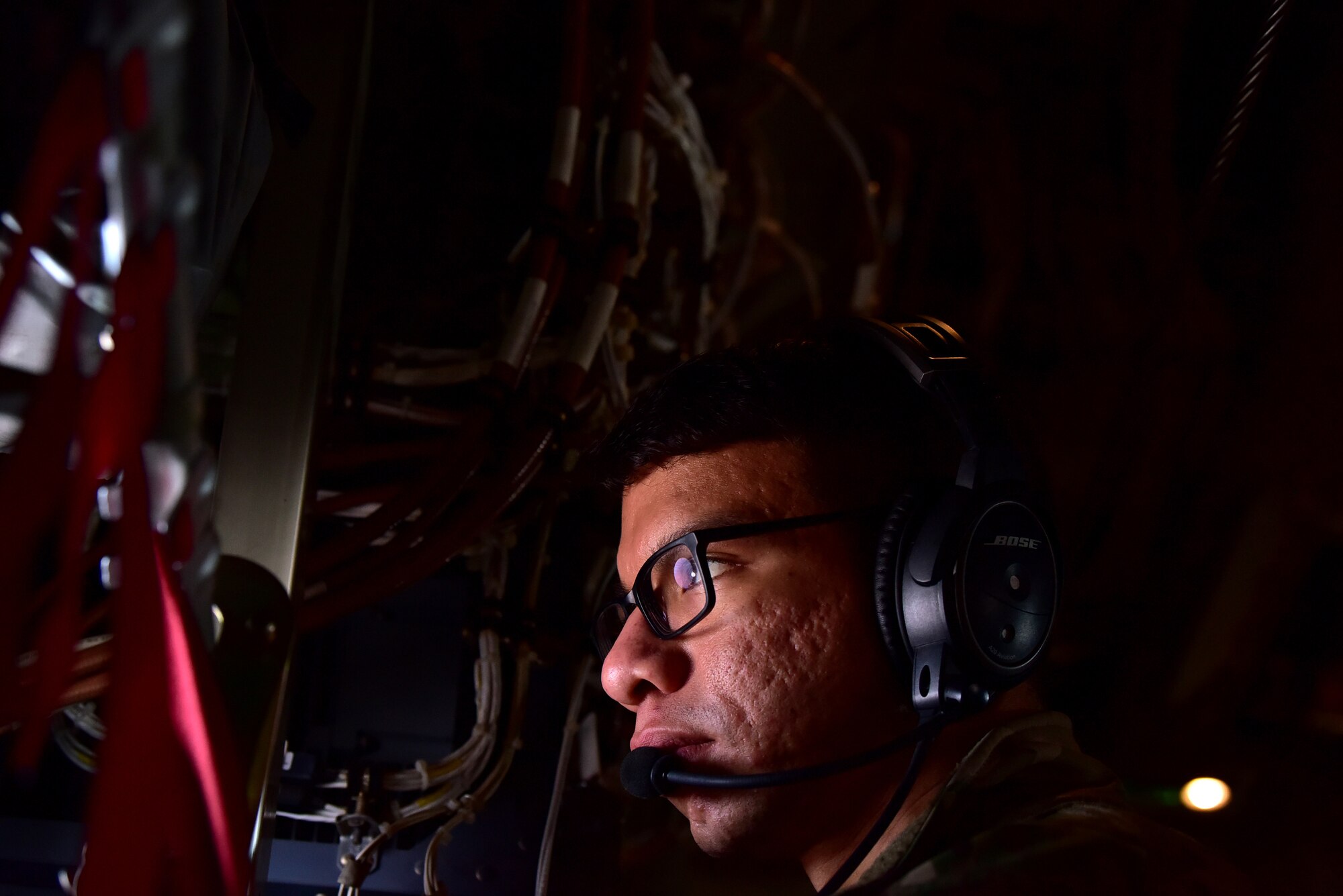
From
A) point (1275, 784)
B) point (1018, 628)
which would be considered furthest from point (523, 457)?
point (1275, 784)

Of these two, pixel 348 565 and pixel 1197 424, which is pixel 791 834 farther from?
pixel 1197 424

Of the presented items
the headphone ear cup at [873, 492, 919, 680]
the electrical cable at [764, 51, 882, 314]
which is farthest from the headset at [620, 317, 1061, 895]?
the electrical cable at [764, 51, 882, 314]

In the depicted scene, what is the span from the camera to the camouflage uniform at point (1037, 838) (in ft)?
1.88

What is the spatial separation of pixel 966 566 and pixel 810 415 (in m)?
0.23

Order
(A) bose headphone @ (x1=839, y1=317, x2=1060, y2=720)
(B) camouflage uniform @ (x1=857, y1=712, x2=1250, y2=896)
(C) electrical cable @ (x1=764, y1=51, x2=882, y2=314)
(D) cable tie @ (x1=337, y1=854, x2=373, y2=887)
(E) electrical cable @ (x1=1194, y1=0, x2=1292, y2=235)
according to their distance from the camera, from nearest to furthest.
→ (B) camouflage uniform @ (x1=857, y1=712, x2=1250, y2=896)
(A) bose headphone @ (x1=839, y1=317, x2=1060, y2=720)
(E) electrical cable @ (x1=1194, y1=0, x2=1292, y2=235)
(D) cable tie @ (x1=337, y1=854, x2=373, y2=887)
(C) electrical cable @ (x1=764, y1=51, x2=882, y2=314)

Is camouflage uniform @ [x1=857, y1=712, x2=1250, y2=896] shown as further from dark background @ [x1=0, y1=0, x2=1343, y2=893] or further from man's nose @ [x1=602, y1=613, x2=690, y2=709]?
dark background @ [x1=0, y1=0, x2=1343, y2=893]

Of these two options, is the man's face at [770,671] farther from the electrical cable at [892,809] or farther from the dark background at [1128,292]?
the dark background at [1128,292]

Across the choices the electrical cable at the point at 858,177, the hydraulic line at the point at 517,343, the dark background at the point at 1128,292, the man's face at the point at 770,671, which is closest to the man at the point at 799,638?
the man's face at the point at 770,671

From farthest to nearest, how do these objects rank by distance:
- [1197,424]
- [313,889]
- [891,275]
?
1. [891,275]
2. [1197,424]
3. [313,889]

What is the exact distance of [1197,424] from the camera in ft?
6.19

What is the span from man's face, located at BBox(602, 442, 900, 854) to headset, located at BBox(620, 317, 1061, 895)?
0.11ft

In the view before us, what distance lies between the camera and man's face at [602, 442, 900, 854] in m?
0.78

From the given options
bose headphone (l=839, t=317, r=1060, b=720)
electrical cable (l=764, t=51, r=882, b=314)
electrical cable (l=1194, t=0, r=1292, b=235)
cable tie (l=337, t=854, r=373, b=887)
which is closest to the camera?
bose headphone (l=839, t=317, r=1060, b=720)

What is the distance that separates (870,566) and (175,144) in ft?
2.09
